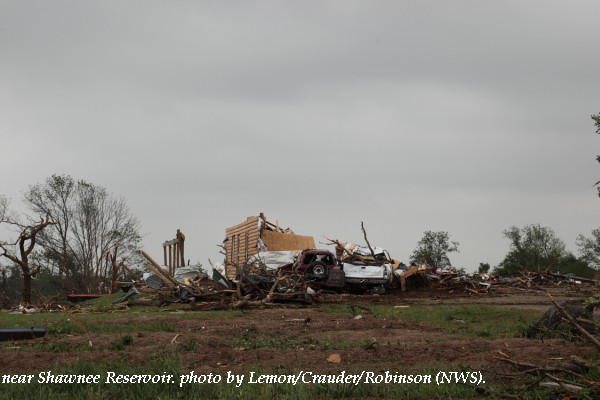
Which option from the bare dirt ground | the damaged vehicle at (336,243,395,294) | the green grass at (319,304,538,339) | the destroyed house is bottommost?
the green grass at (319,304,538,339)

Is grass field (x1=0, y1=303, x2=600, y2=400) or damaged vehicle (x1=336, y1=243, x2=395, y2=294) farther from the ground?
damaged vehicle (x1=336, y1=243, x2=395, y2=294)

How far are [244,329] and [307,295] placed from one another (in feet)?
31.6

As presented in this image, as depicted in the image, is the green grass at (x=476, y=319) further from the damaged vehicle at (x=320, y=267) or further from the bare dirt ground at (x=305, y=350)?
the damaged vehicle at (x=320, y=267)

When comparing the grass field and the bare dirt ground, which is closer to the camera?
the grass field

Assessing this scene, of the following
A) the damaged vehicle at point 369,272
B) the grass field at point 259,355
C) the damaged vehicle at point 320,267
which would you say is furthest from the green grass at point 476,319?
the damaged vehicle at point 369,272

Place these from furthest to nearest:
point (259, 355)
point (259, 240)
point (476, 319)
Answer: point (259, 240), point (476, 319), point (259, 355)

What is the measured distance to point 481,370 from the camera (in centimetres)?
669

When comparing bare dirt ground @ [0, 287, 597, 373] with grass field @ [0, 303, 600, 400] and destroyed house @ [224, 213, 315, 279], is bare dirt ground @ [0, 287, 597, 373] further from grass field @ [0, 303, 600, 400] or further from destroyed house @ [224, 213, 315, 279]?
destroyed house @ [224, 213, 315, 279]

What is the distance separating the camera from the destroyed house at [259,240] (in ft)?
116

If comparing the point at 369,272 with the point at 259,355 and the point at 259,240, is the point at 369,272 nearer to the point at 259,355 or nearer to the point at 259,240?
the point at 259,240

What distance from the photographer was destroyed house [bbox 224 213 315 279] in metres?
35.3

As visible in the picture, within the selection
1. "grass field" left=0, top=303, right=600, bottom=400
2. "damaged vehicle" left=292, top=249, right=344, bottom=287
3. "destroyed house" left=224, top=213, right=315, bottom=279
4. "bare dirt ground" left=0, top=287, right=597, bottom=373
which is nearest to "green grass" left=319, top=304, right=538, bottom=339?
"grass field" left=0, top=303, right=600, bottom=400

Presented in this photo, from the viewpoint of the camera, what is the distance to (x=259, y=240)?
35.1 meters

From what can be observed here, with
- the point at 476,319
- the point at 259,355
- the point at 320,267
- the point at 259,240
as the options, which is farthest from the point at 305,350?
the point at 259,240
